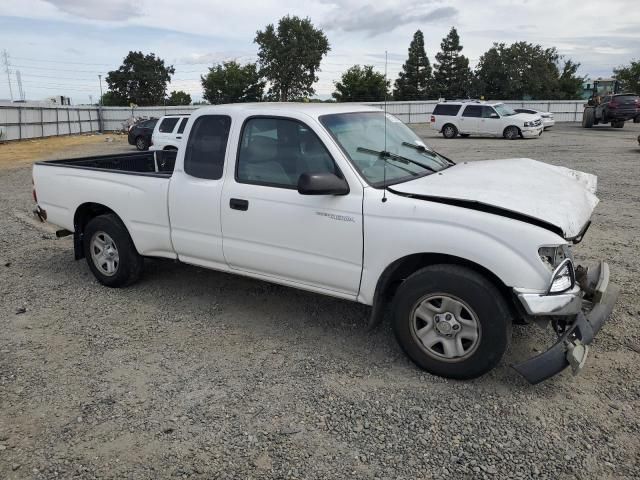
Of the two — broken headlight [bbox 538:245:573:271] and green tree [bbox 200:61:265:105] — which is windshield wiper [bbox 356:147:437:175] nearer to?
broken headlight [bbox 538:245:573:271]

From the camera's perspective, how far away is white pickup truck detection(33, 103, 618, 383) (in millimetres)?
3273

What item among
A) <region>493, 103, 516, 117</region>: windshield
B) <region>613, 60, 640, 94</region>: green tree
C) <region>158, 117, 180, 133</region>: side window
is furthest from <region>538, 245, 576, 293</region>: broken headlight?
<region>613, 60, 640, 94</region>: green tree

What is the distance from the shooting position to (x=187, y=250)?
4734 millimetres

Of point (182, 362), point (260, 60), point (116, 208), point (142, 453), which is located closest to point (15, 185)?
point (116, 208)

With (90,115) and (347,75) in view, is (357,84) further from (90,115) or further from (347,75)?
(90,115)

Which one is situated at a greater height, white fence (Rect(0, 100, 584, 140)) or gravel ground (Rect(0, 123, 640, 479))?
white fence (Rect(0, 100, 584, 140))

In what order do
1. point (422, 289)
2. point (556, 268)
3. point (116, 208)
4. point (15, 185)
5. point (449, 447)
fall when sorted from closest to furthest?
point (449, 447)
point (556, 268)
point (422, 289)
point (116, 208)
point (15, 185)

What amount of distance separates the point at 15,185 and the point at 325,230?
12834mm

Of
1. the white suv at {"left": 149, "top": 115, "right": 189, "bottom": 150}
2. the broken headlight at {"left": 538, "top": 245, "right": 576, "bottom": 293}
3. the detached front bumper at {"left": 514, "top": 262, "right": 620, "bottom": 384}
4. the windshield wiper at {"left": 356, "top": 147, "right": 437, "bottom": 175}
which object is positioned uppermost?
the white suv at {"left": 149, "top": 115, "right": 189, "bottom": 150}

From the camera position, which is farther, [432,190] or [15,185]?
[15,185]

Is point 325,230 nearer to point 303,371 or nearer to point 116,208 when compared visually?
point 303,371

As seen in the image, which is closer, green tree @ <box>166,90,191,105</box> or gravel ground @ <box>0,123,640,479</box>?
gravel ground @ <box>0,123,640,479</box>

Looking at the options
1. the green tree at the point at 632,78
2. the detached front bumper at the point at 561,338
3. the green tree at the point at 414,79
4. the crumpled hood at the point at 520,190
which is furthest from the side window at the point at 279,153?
the green tree at the point at 414,79

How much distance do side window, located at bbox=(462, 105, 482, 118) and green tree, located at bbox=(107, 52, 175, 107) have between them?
5861 centimetres
